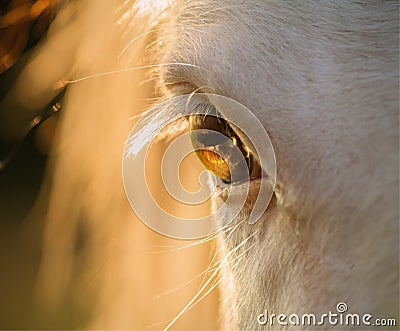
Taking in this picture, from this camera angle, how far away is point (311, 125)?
625 millimetres

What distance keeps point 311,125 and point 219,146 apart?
169 mm

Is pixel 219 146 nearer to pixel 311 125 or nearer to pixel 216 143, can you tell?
pixel 216 143

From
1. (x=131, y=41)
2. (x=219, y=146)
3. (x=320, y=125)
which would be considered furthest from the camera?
(x=131, y=41)

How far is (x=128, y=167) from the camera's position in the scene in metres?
0.94

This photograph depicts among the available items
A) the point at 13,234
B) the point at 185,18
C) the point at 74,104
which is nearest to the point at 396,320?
the point at 185,18

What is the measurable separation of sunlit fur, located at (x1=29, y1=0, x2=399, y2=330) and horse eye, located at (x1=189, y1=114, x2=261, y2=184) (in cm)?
4

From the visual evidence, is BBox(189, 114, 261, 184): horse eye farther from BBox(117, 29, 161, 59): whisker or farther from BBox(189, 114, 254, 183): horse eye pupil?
BBox(117, 29, 161, 59): whisker

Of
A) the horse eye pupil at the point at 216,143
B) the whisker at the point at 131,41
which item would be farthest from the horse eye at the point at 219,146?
the whisker at the point at 131,41

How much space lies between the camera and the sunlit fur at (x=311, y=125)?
579 mm

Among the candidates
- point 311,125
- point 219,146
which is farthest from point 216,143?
point 311,125

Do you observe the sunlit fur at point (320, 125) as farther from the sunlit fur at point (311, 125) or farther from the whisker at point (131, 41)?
the whisker at point (131, 41)

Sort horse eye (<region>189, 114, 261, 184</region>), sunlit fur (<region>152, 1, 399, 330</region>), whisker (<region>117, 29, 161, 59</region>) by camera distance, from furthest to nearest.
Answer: whisker (<region>117, 29, 161, 59</region>)
horse eye (<region>189, 114, 261, 184</region>)
sunlit fur (<region>152, 1, 399, 330</region>)

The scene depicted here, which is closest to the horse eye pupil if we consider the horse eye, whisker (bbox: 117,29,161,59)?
the horse eye

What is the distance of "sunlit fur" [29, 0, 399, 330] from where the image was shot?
579 mm
